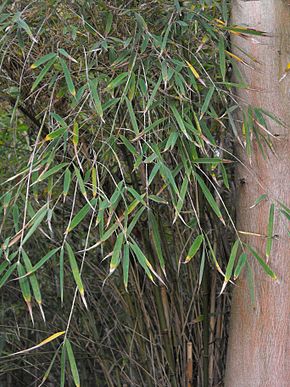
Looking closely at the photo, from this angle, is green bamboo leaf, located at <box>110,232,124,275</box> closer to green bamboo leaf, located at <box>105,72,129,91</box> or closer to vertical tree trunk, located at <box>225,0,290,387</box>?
green bamboo leaf, located at <box>105,72,129,91</box>

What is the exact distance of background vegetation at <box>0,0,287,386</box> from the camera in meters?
1.88

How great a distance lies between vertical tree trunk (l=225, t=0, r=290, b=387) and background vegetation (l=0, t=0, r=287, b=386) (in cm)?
7

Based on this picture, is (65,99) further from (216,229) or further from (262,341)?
(262,341)

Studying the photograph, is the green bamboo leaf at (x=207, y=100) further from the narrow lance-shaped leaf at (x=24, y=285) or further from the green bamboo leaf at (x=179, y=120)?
the narrow lance-shaped leaf at (x=24, y=285)

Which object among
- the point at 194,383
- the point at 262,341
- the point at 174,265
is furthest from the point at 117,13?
the point at 194,383

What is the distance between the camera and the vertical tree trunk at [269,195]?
85.3 inches

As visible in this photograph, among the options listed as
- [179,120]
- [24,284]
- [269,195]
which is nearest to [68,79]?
[179,120]

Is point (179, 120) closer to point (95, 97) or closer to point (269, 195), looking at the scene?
point (95, 97)

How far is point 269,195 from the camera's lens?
2.18 metres

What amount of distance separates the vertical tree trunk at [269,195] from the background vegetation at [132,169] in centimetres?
7

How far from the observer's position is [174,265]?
245cm

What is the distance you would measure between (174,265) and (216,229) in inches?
7.8

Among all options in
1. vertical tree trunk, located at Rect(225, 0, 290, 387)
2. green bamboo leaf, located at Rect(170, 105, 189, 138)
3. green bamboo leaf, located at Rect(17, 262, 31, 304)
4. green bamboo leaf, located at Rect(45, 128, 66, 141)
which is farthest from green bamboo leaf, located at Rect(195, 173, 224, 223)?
green bamboo leaf, located at Rect(17, 262, 31, 304)

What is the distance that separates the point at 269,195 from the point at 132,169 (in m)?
0.43
